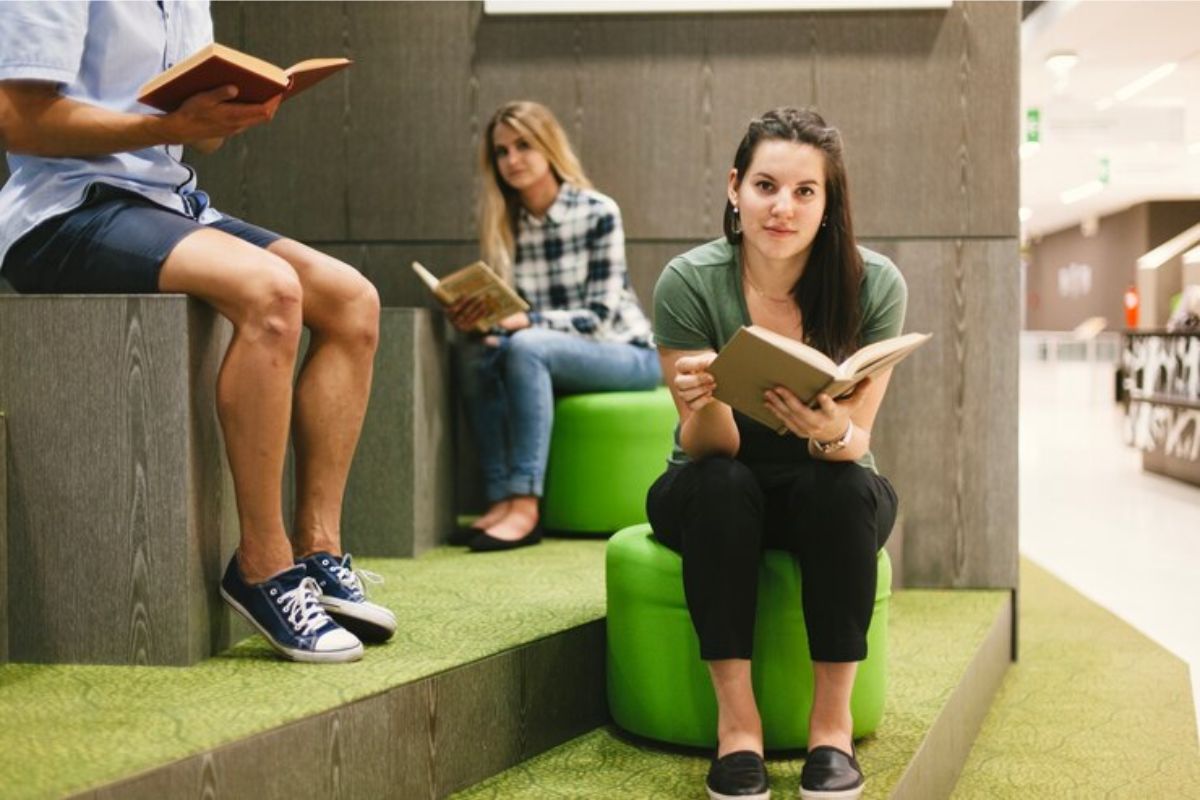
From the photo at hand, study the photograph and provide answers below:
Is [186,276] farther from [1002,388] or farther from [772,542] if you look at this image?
[1002,388]

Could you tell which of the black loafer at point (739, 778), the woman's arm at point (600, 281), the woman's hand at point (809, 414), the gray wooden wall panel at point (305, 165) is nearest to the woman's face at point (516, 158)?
the woman's arm at point (600, 281)

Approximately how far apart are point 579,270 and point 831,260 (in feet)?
5.35

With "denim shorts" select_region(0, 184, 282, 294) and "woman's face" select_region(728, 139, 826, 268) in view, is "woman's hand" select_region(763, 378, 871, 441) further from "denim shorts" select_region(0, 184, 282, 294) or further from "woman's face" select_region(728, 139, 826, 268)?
"denim shorts" select_region(0, 184, 282, 294)

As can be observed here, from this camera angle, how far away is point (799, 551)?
6.81 feet

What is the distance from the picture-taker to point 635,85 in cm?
395

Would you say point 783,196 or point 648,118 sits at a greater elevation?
point 648,118

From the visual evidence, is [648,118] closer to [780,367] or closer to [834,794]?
[780,367]

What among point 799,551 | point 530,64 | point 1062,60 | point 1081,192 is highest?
point 1062,60

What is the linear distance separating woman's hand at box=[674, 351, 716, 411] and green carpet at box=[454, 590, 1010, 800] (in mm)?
639

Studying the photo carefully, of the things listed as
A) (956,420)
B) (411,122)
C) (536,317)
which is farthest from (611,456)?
(411,122)

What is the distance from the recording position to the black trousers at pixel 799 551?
2004 mm

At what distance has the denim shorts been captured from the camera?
2098 mm

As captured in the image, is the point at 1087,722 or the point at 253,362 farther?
the point at 1087,722

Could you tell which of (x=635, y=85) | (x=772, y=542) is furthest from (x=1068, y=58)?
(x=772, y=542)
